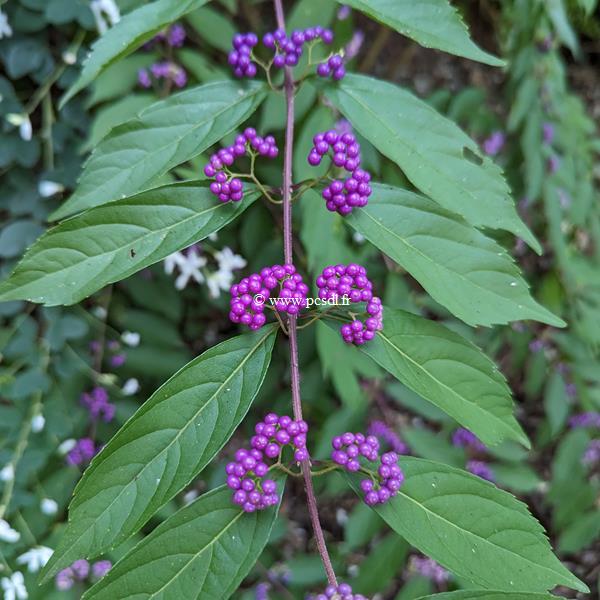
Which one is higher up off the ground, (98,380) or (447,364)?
(447,364)

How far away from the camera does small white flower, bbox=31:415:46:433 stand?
1.82 m

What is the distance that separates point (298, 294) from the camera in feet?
3.56

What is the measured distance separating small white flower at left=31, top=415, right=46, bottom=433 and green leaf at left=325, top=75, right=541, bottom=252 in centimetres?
119

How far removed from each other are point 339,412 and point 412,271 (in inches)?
43.3

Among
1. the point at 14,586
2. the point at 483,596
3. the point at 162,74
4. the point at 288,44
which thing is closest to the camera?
the point at 483,596

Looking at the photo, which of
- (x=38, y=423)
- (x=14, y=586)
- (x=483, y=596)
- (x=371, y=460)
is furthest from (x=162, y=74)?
(x=483, y=596)

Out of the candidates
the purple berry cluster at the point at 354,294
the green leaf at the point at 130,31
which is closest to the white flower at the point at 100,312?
the green leaf at the point at 130,31

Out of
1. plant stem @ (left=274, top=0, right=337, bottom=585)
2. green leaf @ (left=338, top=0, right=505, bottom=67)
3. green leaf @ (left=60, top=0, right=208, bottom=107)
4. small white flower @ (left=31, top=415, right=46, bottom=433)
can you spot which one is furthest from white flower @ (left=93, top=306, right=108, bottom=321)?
green leaf @ (left=338, top=0, right=505, bottom=67)

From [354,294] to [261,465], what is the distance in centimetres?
32

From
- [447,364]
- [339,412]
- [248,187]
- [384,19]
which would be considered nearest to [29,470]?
[339,412]

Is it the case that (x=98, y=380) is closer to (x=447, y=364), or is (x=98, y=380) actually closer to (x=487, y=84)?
(x=447, y=364)

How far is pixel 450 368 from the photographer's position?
1.12m

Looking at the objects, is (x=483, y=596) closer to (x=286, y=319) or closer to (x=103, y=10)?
(x=286, y=319)

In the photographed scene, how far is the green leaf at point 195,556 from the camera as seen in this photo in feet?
3.11
